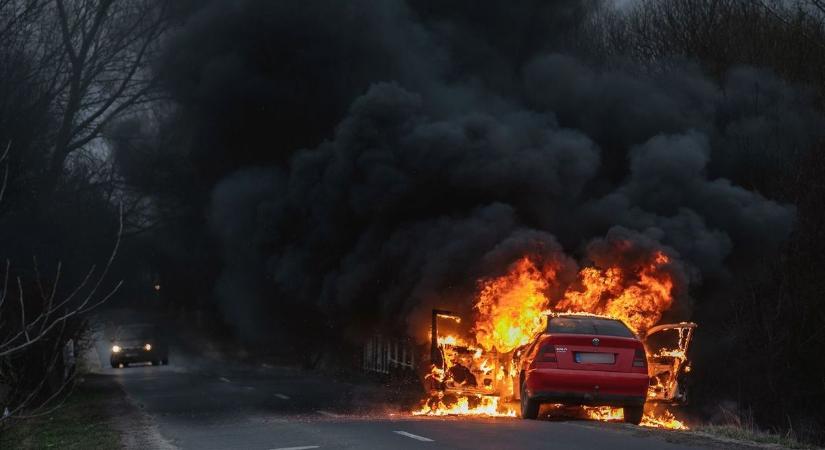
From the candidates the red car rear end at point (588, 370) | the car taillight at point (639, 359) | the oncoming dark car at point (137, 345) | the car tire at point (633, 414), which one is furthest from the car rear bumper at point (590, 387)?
the oncoming dark car at point (137, 345)

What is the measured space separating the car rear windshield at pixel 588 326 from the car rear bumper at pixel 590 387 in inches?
26.7

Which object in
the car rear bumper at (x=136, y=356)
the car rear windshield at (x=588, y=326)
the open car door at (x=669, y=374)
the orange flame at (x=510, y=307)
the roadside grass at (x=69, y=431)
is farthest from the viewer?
the car rear bumper at (x=136, y=356)

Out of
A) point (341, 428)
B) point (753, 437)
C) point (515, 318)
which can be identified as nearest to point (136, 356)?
point (515, 318)

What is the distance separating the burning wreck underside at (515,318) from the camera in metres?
19.1

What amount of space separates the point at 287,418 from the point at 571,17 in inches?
731

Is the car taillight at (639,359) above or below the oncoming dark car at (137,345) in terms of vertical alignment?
below

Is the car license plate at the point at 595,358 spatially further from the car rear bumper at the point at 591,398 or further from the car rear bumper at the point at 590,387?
the car rear bumper at the point at 591,398

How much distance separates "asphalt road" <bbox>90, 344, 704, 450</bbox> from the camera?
13.0 metres

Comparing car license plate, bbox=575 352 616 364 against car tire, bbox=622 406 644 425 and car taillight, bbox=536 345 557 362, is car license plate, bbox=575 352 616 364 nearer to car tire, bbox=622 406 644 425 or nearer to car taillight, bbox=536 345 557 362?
car taillight, bbox=536 345 557 362

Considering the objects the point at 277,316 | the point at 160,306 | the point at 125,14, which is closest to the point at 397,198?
the point at 277,316

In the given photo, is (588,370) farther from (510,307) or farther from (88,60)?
(88,60)

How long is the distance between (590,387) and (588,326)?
1.04 metres

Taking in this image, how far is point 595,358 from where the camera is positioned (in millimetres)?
15992

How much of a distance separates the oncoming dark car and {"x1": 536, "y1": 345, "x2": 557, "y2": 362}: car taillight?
37.1m
